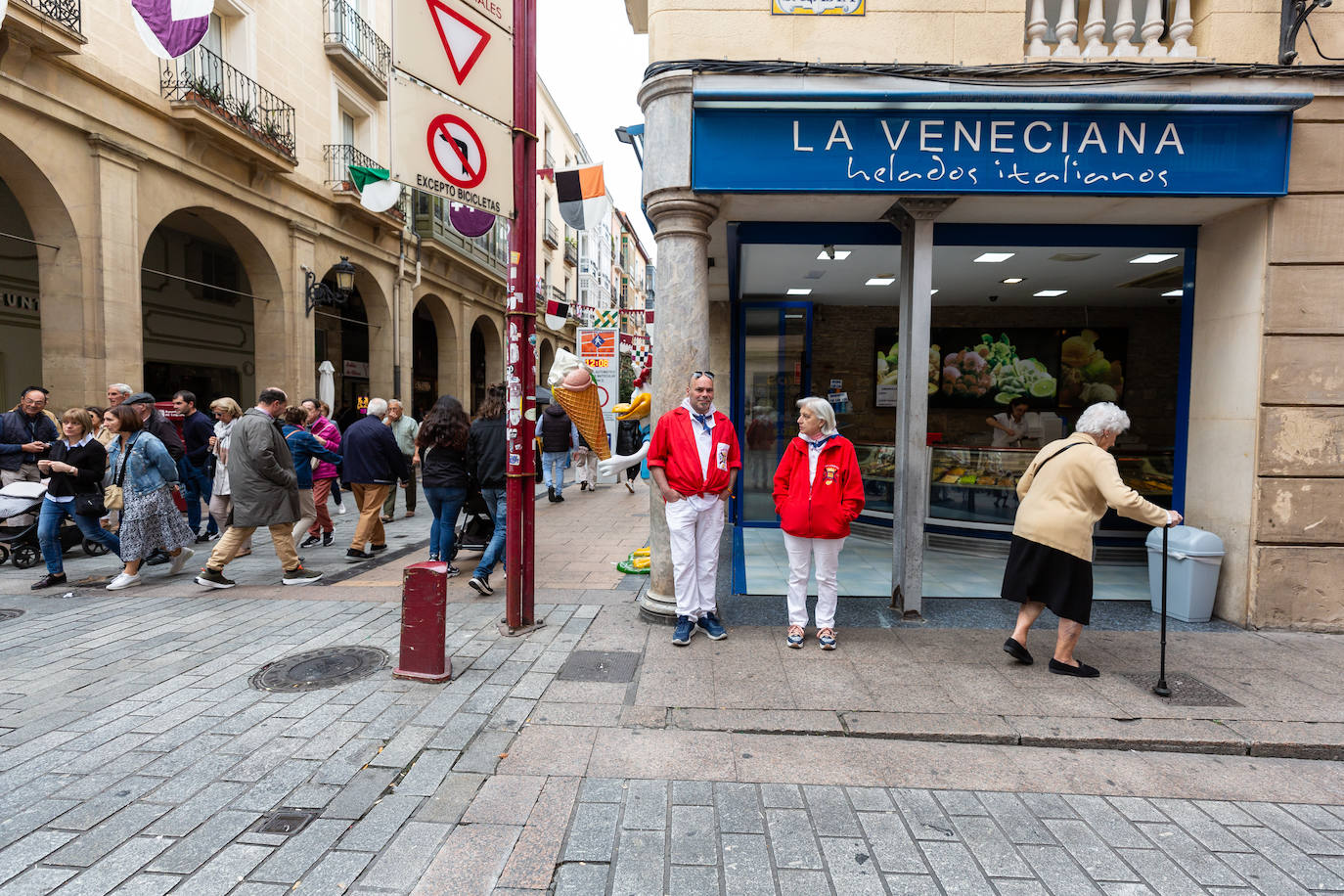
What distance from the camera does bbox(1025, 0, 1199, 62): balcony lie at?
17.5 feet

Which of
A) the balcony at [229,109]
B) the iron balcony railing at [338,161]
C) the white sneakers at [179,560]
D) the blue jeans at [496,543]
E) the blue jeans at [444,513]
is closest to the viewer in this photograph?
the blue jeans at [496,543]

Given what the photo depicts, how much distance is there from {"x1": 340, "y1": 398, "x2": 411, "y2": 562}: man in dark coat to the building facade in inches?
216

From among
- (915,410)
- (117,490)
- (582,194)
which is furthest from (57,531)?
(915,410)

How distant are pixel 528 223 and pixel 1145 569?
739 cm

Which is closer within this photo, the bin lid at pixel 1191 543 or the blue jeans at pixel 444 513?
the bin lid at pixel 1191 543

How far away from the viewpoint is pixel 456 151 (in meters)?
4.73

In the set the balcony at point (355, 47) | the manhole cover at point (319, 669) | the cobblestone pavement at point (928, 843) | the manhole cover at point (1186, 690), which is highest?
the balcony at point (355, 47)

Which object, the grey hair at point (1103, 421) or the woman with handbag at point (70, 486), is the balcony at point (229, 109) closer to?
the woman with handbag at point (70, 486)

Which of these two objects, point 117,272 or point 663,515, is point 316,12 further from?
point 663,515

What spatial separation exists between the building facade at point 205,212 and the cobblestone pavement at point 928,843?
1152cm

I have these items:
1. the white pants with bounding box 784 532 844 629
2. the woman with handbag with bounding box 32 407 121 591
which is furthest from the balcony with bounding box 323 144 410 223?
the white pants with bounding box 784 532 844 629

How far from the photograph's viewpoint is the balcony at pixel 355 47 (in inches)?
612

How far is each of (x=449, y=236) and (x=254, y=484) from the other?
16852mm

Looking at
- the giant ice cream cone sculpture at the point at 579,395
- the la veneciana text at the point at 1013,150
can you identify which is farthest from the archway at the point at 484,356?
the la veneciana text at the point at 1013,150
